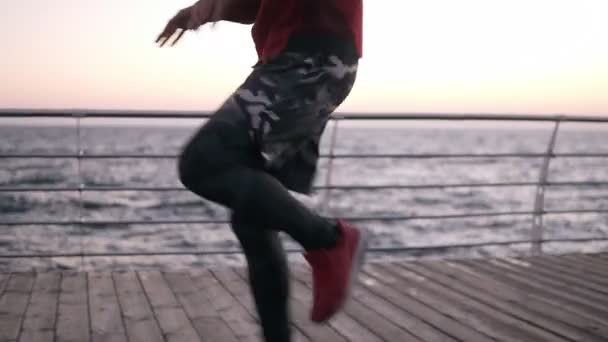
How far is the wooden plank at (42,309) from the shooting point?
79.9 inches

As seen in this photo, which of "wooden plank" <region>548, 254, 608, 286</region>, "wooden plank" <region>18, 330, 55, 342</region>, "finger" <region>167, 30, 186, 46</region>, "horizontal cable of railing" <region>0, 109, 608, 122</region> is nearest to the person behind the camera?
"finger" <region>167, 30, 186, 46</region>

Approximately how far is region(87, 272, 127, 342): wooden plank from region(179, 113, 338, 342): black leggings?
1052 mm

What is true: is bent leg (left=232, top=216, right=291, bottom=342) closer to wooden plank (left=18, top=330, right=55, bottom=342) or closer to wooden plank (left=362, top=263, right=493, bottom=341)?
wooden plank (left=362, top=263, right=493, bottom=341)

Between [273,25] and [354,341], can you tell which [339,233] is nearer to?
[273,25]

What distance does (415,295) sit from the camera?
102 inches

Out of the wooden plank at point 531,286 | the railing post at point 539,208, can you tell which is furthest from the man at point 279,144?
the railing post at point 539,208

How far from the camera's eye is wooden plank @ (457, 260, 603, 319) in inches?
96.6

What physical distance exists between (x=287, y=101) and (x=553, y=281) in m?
2.25

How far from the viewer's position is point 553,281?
2932 mm

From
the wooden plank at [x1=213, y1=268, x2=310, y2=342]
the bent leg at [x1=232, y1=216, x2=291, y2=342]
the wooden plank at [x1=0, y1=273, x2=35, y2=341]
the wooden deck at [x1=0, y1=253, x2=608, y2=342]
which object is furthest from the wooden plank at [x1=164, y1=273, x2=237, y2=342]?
the bent leg at [x1=232, y1=216, x2=291, y2=342]

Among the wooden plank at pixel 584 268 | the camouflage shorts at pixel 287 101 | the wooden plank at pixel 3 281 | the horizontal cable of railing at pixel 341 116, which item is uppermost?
the camouflage shorts at pixel 287 101

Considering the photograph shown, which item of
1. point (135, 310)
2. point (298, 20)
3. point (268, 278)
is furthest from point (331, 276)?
point (135, 310)

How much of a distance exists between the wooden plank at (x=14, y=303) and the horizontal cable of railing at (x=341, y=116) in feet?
2.42

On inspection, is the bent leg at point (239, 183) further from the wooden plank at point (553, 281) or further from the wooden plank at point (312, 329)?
the wooden plank at point (553, 281)
